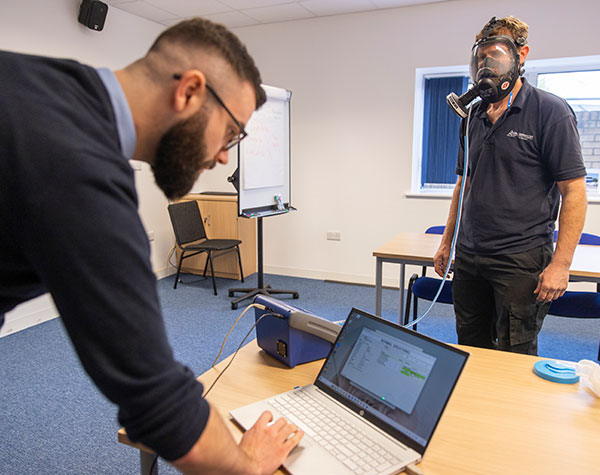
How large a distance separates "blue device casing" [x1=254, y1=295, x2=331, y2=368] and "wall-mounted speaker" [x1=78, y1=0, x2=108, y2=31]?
3.47 metres

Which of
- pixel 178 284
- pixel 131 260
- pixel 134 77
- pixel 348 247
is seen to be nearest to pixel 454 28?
pixel 348 247

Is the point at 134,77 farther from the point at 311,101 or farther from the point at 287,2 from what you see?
the point at 311,101

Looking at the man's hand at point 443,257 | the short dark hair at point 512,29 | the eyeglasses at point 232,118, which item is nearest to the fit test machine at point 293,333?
the eyeglasses at point 232,118

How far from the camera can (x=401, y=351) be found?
1.00 m

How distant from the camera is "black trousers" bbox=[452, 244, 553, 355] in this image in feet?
5.77

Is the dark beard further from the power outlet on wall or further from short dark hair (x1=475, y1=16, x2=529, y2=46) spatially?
the power outlet on wall

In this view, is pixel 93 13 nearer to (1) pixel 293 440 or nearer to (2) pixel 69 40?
(2) pixel 69 40

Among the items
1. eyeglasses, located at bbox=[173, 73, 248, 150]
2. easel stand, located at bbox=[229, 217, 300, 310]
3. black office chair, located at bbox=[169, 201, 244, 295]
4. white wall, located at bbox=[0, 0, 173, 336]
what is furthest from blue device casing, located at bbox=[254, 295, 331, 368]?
black office chair, located at bbox=[169, 201, 244, 295]

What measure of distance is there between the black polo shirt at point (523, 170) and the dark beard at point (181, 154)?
1.33 m

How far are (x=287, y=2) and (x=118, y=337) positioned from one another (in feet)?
13.2

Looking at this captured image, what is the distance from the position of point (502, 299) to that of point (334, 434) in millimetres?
1107

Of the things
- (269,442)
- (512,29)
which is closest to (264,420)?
(269,442)

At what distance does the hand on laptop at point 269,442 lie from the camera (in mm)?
831

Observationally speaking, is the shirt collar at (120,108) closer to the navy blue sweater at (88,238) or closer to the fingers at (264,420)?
the navy blue sweater at (88,238)
